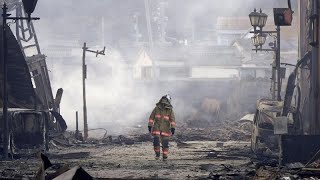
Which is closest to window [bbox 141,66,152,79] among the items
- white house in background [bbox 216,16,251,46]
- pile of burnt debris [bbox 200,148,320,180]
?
white house in background [bbox 216,16,251,46]

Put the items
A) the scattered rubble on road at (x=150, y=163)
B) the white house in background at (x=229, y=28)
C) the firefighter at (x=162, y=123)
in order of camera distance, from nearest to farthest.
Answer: the scattered rubble on road at (x=150, y=163)
the firefighter at (x=162, y=123)
the white house in background at (x=229, y=28)

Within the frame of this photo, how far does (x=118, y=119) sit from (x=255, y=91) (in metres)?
11.2

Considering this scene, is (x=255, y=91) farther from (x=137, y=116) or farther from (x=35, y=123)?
(x=35, y=123)

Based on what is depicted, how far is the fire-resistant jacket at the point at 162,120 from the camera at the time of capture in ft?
60.8

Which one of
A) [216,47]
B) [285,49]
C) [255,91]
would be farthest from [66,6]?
[255,91]

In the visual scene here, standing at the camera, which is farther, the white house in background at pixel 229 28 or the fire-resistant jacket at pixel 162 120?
the white house in background at pixel 229 28

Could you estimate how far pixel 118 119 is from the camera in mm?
51250

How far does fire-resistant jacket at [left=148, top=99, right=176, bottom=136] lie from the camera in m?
18.5

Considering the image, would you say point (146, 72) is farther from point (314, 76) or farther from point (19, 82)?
point (314, 76)

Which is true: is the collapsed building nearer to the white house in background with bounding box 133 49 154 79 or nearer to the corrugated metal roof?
the corrugated metal roof

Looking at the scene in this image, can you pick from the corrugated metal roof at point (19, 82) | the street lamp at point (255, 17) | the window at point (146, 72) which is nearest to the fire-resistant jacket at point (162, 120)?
the street lamp at point (255, 17)

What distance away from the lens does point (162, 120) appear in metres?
18.6

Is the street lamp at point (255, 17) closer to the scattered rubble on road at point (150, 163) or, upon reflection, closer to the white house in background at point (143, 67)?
the scattered rubble on road at point (150, 163)

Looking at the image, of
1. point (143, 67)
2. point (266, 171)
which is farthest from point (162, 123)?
point (143, 67)
